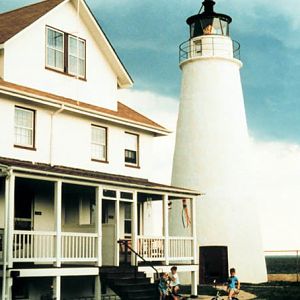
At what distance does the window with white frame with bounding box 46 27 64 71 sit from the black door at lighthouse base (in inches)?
519

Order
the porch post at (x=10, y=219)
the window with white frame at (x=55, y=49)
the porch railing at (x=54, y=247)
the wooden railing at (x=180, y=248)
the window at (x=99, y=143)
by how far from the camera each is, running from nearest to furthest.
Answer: the porch post at (x=10, y=219), the porch railing at (x=54, y=247), the window with white frame at (x=55, y=49), the wooden railing at (x=180, y=248), the window at (x=99, y=143)

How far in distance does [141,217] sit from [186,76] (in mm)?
10826

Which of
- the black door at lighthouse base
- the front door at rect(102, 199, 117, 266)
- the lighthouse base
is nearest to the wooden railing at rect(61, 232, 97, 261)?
the front door at rect(102, 199, 117, 266)

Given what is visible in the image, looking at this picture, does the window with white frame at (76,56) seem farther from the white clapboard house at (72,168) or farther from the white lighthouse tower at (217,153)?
the white lighthouse tower at (217,153)

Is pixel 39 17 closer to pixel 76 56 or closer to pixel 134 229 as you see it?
pixel 76 56

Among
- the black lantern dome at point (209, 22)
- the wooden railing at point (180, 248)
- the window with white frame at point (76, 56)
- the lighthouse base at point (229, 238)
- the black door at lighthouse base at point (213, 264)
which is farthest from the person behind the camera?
the black lantern dome at point (209, 22)

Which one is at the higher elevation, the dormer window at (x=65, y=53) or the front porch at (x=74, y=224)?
the dormer window at (x=65, y=53)

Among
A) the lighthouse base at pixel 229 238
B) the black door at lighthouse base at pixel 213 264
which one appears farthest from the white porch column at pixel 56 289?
the lighthouse base at pixel 229 238

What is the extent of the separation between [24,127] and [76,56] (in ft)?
14.1

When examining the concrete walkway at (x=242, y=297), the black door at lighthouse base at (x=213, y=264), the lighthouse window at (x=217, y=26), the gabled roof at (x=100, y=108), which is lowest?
the concrete walkway at (x=242, y=297)

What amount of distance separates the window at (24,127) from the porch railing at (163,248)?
505 centimetres

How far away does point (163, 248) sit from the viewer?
90.1 ft

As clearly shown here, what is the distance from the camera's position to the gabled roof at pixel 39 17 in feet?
85.6

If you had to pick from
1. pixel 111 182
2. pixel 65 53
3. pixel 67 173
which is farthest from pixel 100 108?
pixel 67 173
